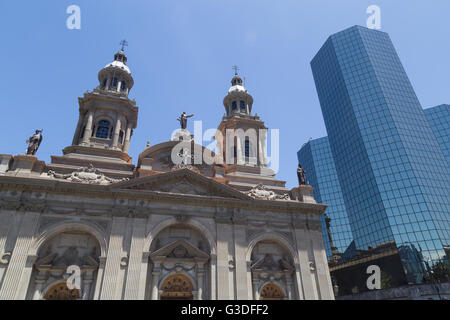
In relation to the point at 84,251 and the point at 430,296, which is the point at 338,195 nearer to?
the point at 430,296

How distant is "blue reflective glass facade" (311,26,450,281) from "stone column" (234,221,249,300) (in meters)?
35.4

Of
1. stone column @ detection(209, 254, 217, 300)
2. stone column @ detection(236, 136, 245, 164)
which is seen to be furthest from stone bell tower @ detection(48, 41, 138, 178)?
stone column @ detection(236, 136, 245, 164)

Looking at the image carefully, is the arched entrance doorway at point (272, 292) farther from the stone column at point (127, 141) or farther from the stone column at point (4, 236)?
the stone column at point (127, 141)

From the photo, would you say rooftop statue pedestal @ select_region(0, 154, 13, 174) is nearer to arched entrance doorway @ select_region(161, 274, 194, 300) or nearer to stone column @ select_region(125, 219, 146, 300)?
stone column @ select_region(125, 219, 146, 300)

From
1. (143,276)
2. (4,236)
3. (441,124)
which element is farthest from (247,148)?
(441,124)

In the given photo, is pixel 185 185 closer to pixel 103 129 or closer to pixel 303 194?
pixel 303 194

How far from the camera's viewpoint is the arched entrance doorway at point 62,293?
766 inches

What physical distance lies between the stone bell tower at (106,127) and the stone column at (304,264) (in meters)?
16.1

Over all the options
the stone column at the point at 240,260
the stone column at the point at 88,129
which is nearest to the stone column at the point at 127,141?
the stone column at the point at 88,129

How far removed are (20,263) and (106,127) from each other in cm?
1719

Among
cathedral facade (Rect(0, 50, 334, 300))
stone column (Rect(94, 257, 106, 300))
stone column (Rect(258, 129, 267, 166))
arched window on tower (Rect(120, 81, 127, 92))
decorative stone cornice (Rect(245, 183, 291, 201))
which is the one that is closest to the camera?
stone column (Rect(94, 257, 106, 300))

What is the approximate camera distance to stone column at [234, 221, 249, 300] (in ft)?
69.2
